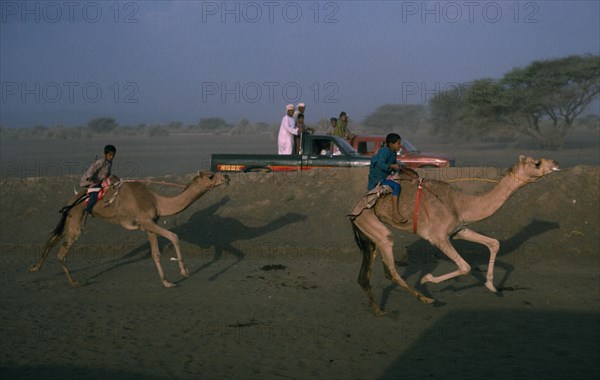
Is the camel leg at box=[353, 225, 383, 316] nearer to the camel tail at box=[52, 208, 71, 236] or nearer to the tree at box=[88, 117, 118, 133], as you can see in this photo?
the camel tail at box=[52, 208, 71, 236]

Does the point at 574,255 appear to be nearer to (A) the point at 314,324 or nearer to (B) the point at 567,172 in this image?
(B) the point at 567,172

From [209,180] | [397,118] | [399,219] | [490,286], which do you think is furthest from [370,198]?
[397,118]

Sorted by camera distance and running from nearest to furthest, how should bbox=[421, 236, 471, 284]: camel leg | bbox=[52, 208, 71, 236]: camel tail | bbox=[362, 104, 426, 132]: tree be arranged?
1. bbox=[421, 236, 471, 284]: camel leg
2. bbox=[52, 208, 71, 236]: camel tail
3. bbox=[362, 104, 426, 132]: tree

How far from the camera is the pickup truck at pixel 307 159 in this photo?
1831cm

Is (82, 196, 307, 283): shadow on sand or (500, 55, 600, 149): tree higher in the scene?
(500, 55, 600, 149): tree

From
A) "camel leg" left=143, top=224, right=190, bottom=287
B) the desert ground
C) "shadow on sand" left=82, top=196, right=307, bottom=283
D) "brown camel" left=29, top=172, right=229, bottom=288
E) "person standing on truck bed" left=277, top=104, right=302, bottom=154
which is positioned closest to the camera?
the desert ground

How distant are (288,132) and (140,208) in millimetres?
8366

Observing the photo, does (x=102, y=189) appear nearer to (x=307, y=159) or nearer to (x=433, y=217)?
(x=433, y=217)

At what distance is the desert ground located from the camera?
7668 millimetres

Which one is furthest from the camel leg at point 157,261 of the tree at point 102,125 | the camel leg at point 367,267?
the tree at point 102,125

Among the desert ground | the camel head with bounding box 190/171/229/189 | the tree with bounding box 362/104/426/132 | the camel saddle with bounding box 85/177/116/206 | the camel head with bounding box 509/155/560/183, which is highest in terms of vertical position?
the tree with bounding box 362/104/426/132

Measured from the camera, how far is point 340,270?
1279cm

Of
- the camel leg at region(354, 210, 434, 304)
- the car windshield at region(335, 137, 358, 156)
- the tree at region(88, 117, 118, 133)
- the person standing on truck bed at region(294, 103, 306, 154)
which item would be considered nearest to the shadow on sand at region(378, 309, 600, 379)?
the camel leg at region(354, 210, 434, 304)

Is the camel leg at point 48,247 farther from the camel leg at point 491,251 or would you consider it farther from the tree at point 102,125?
the tree at point 102,125
